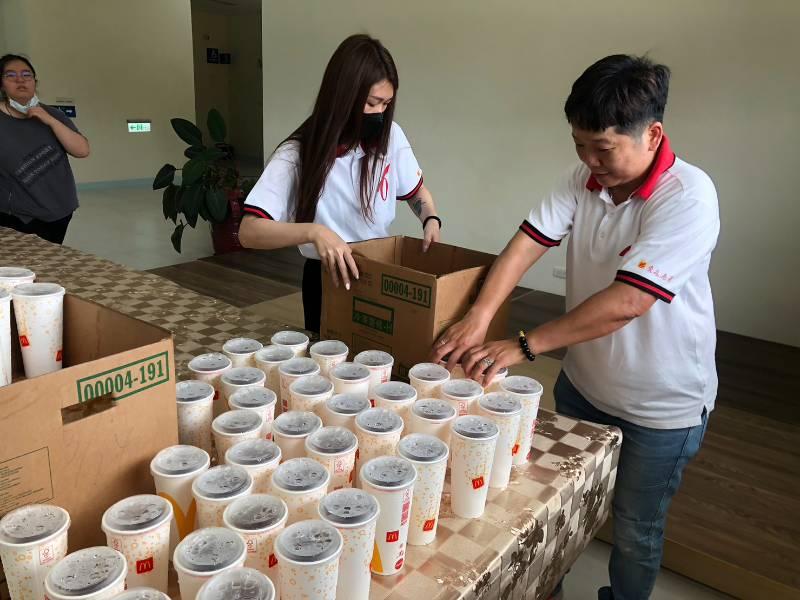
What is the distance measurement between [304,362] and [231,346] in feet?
0.56

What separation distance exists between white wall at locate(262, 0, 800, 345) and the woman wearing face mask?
2.86 metres

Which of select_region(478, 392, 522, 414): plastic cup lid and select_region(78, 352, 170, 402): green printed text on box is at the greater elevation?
select_region(78, 352, 170, 402): green printed text on box

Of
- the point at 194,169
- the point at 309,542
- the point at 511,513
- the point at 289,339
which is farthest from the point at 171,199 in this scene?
the point at 309,542

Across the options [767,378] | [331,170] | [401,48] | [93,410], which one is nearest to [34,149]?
[331,170]

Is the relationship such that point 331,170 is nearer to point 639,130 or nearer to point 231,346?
point 231,346

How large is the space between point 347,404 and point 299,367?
16 cm

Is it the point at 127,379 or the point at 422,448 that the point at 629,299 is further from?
the point at 127,379

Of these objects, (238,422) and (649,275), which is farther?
(649,275)

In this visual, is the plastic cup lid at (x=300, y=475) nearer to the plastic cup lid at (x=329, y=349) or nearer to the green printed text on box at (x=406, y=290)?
the plastic cup lid at (x=329, y=349)

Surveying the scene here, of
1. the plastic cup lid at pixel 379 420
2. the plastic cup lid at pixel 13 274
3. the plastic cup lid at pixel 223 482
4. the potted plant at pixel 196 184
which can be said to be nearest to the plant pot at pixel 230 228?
the potted plant at pixel 196 184

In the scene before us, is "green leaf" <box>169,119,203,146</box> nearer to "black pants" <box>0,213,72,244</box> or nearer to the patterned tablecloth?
"black pants" <box>0,213,72,244</box>

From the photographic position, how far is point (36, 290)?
1081mm

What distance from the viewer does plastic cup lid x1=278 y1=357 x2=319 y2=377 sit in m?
1.10

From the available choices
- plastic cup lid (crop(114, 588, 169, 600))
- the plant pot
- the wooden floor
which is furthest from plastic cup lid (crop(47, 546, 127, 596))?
the plant pot
